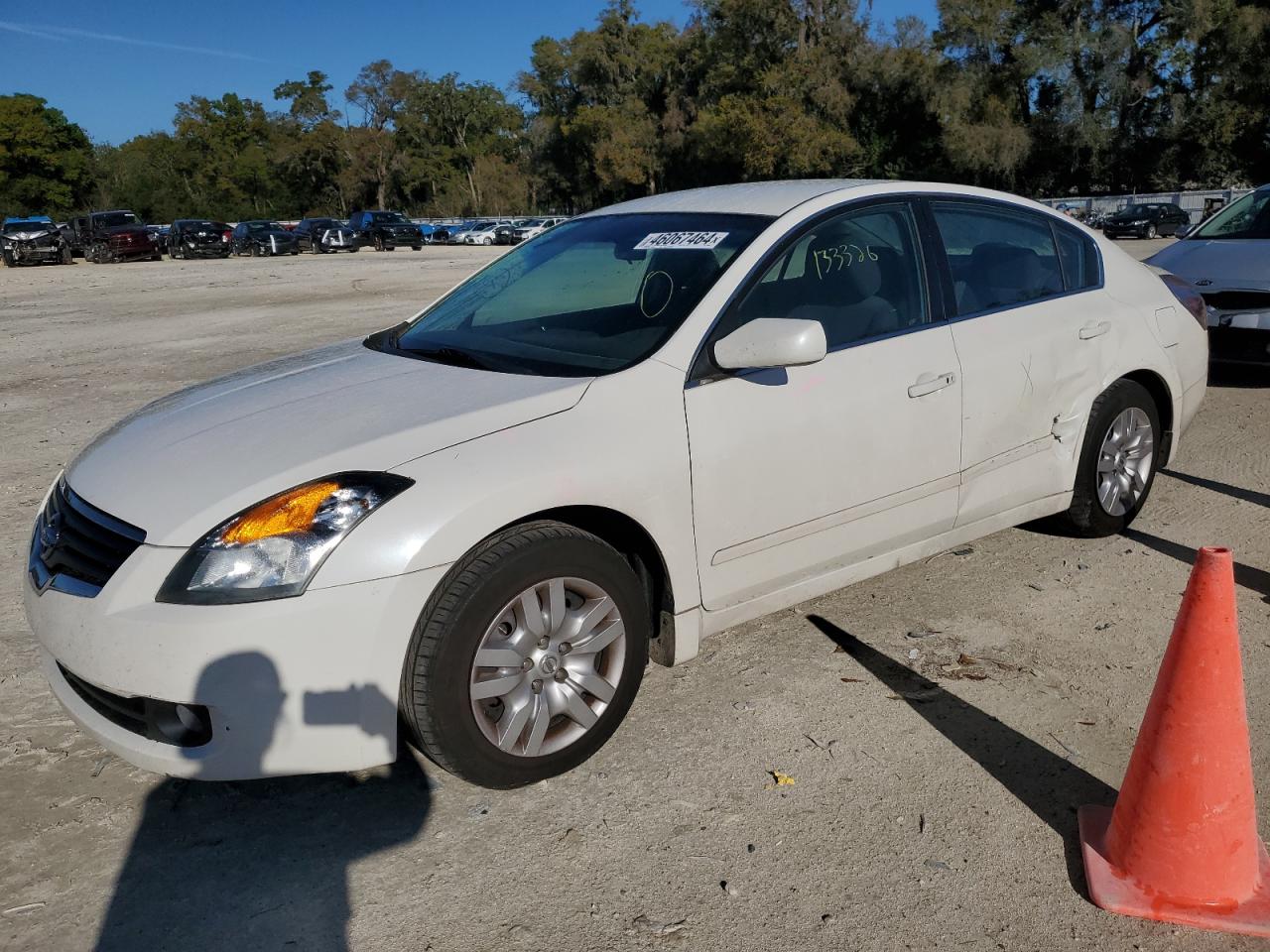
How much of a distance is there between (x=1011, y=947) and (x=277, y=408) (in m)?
2.45

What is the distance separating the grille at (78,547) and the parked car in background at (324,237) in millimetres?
44314

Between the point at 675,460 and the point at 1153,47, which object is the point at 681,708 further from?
the point at 1153,47

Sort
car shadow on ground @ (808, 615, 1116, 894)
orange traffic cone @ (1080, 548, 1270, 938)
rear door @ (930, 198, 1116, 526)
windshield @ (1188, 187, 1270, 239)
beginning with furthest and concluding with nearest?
1. windshield @ (1188, 187, 1270, 239)
2. rear door @ (930, 198, 1116, 526)
3. car shadow on ground @ (808, 615, 1116, 894)
4. orange traffic cone @ (1080, 548, 1270, 938)

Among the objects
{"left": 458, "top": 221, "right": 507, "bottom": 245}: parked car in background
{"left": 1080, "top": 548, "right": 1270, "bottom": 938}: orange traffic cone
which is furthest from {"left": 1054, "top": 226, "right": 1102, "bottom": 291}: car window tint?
{"left": 458, "top": 221, "right": 507, "bottom": 245}: parked car in background

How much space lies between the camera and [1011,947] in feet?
7.74

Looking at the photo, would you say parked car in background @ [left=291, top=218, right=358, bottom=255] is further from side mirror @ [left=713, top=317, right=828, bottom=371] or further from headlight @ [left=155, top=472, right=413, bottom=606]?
headlight @ [left=155, top=472, right=413, bottom=606]

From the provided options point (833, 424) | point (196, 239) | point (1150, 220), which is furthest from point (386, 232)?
point (833, 424)

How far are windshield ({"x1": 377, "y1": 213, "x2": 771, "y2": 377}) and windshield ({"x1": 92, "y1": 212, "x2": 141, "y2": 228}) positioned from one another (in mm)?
41479

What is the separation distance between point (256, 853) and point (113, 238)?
4210 cm

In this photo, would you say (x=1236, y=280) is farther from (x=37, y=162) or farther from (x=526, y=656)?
(x=37, y=162)

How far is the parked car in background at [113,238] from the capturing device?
39562 millimetres

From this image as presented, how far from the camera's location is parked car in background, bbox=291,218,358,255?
4475 cm

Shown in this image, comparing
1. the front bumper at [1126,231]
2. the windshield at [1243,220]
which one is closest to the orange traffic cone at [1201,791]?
the windshield at [1243,220]

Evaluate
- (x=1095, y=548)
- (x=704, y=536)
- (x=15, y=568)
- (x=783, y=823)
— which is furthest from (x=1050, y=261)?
(x=15, y=568)
